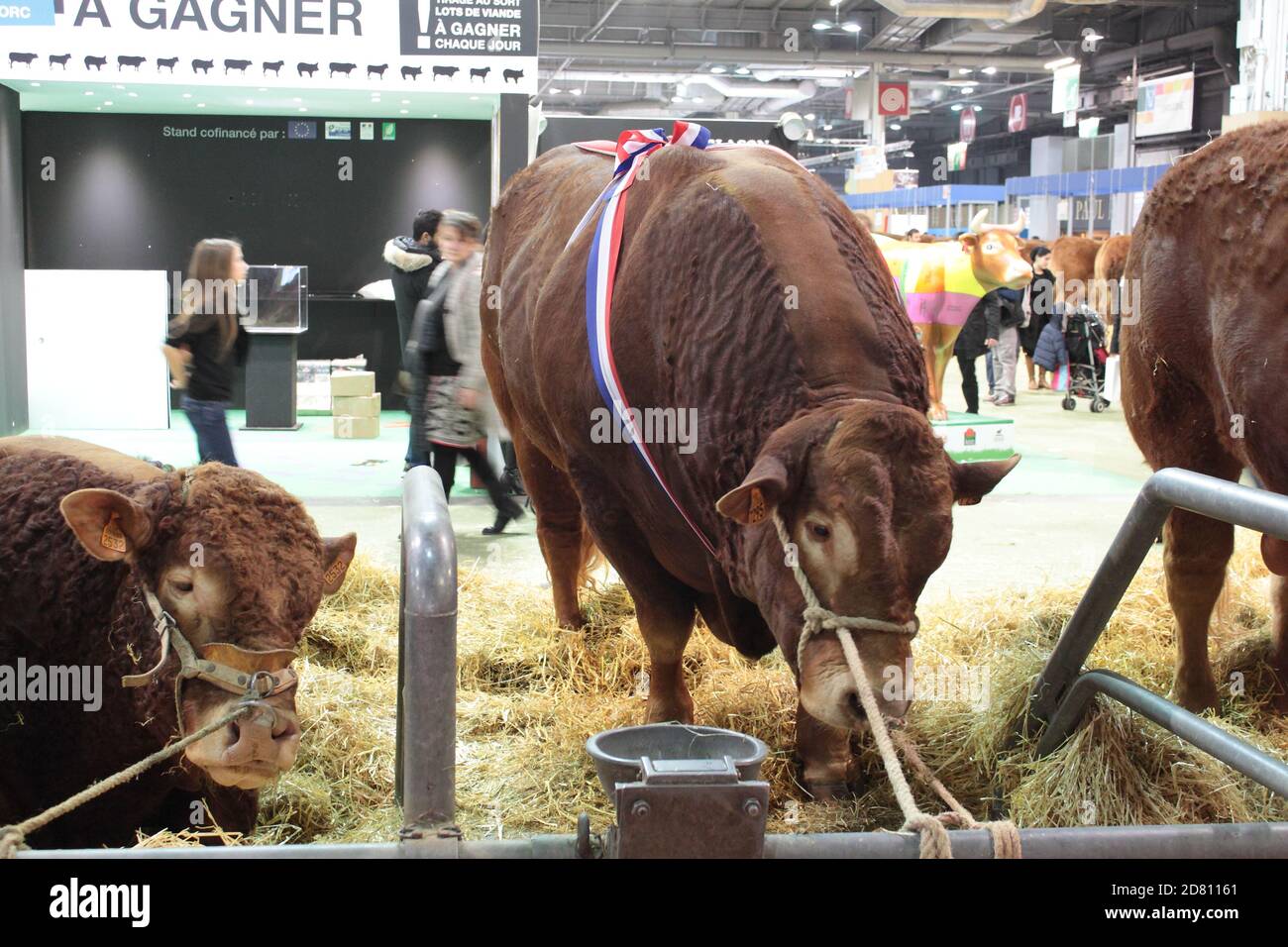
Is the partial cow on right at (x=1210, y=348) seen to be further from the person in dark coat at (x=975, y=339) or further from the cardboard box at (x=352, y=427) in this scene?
the person in dark coat at (x=975, y=339)

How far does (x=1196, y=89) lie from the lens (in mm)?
25078

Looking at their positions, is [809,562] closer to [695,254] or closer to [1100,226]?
[695,254]

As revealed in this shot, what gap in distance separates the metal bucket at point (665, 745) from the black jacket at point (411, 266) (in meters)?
6.99

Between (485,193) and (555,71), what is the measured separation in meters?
14.7

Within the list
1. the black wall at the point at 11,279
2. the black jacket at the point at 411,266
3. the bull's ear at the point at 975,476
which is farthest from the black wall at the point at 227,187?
the bull's ear at the point at 975,476

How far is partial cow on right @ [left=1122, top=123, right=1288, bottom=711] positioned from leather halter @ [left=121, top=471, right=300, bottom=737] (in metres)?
2.63

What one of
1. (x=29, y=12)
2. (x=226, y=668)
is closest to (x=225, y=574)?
(x=226, y=668)

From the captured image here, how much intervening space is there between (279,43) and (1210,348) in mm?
7931

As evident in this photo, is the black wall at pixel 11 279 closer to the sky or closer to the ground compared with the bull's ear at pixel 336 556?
closer to the sky

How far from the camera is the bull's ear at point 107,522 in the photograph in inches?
98.1

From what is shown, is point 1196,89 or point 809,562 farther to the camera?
point 1196,89

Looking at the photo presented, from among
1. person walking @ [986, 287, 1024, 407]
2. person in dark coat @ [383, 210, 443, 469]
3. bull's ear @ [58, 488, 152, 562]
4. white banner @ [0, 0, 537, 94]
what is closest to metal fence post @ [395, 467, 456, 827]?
bull's ear @ [58, 488, 152, 562]
